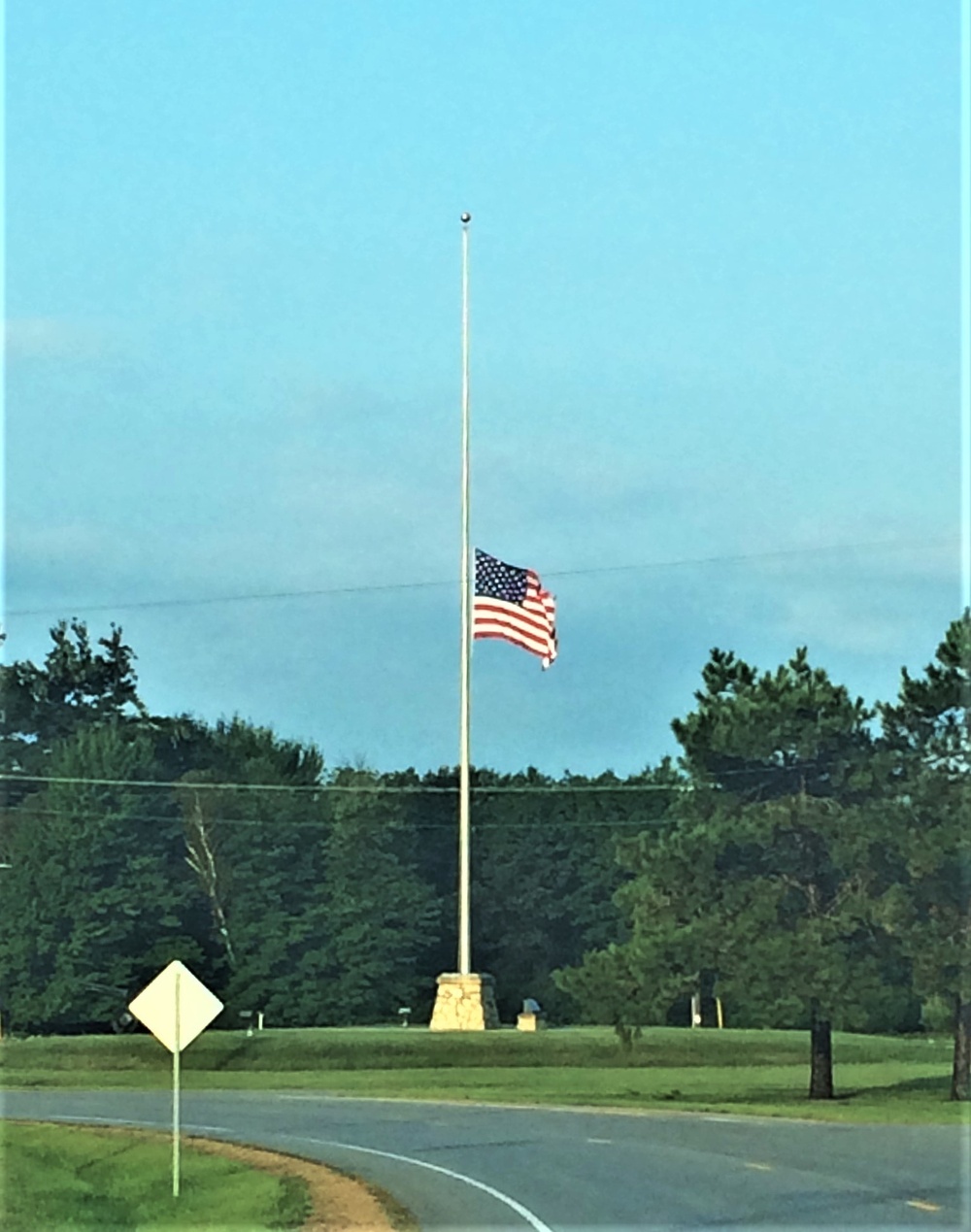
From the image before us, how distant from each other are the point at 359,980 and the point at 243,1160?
1049 inches

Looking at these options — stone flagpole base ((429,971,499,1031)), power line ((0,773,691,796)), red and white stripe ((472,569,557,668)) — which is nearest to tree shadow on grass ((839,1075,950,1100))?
stone flagpole base ((429,971,499,1031))

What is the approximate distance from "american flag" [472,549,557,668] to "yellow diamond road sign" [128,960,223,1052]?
1810 cm

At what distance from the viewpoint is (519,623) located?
3478cm

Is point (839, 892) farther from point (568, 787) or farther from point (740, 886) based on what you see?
point (568, 787)

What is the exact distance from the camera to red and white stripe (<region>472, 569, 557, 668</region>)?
34594 millimetres

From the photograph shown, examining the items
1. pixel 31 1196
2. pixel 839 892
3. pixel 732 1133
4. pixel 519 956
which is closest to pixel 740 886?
pixel 839 892

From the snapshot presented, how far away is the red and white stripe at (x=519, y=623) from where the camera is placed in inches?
1362

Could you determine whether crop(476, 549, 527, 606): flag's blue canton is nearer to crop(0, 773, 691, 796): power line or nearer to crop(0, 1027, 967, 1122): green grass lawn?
crop(0, 1027, 967, 1122): green grass lawn

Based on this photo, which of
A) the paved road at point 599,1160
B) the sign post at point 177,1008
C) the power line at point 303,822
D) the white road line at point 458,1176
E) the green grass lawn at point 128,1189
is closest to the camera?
the white road line at point 458,1176

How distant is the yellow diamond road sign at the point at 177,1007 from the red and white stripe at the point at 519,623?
18087 mm

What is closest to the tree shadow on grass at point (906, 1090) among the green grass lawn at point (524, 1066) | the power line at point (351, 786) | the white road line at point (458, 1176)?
the green grass lawn at point (524, 1066)

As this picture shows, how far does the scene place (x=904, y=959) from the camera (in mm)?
30375

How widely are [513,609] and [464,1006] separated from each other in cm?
741

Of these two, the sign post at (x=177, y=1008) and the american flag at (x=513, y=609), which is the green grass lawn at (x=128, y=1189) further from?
the american flag at (x=513, y=609)
